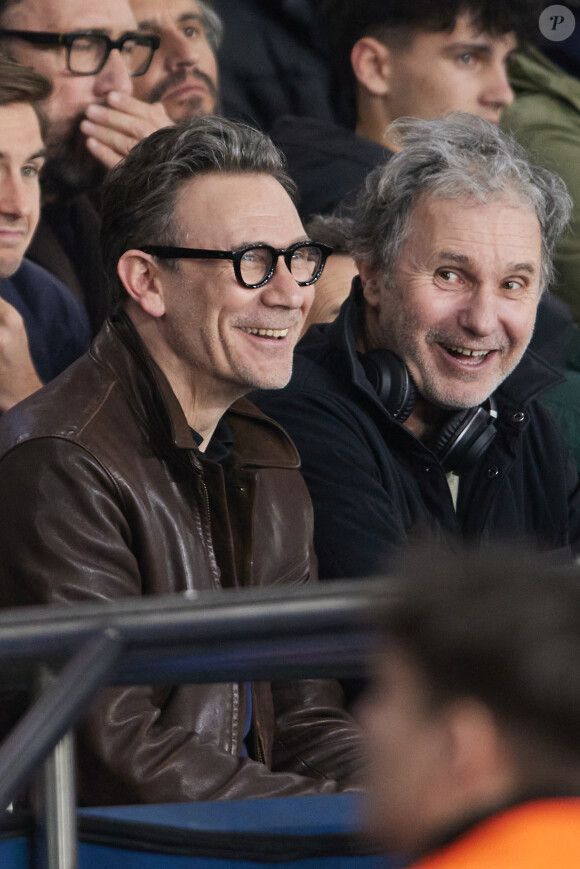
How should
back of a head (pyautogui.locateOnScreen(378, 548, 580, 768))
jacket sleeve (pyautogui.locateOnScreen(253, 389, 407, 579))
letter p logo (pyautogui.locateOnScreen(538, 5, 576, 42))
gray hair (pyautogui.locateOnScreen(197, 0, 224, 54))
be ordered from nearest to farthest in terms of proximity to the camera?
back of a head (pyautogui.locateOnScreen(378, 548, 580, 768)) < jacket sleeve (pyautogui.locateOnScreen(253, 389, 407, 579)) < gray hair (pyautogui.locateOnScreen(197, 0, 224, 54)) < letter p logo (pyautogui.locateOnScreen(538, 5, 576, 42))

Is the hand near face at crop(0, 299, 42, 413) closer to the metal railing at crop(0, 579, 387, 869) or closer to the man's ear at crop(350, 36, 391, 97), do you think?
the man's ear at crop(350, 36, 391, 97)

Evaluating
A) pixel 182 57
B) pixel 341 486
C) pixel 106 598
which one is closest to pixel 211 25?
pixel 182 57

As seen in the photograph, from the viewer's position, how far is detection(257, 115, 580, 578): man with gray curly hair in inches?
88.1

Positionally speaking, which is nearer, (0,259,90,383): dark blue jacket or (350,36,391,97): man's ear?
(0,259,90,383): dark blue jacket

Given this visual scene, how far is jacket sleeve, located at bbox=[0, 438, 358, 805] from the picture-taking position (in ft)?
5.16

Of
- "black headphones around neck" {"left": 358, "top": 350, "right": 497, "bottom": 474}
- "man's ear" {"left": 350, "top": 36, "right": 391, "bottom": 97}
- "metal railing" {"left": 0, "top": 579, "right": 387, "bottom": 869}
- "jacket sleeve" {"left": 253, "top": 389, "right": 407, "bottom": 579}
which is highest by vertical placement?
"man's ear" {"left": 350, "top": 36, "right": 391, "bottom": 97}

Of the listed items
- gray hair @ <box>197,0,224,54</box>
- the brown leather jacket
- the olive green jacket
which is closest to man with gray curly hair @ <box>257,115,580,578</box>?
the brown leather jacket

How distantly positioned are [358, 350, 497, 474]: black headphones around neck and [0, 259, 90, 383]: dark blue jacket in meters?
0.56

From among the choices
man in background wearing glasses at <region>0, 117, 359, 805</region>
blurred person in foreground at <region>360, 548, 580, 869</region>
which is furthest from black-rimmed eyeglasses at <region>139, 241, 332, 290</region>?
blurred person in foreground at <region>360, 548, 580, 869</region>

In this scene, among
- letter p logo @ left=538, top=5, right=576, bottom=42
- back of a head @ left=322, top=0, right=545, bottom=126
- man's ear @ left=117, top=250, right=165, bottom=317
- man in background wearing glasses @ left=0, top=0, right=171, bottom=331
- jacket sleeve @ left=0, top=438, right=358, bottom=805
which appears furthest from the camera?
letter p logo @ left=538, top=5, right=576, bottom=42

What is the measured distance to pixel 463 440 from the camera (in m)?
2.29

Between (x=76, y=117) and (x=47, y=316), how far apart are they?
0.40 meters

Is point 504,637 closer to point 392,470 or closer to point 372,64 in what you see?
point 392,470

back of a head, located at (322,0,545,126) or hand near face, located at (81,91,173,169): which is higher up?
back of a head, located at (322,0,545,126)
